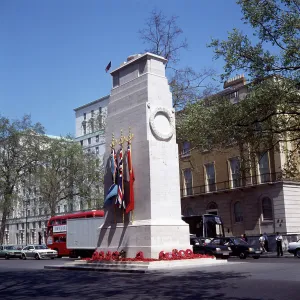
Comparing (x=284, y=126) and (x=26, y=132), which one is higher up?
(x=26, y=132)

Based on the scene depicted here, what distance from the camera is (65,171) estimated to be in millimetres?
50469

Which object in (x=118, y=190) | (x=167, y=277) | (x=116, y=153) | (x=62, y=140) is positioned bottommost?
(x=167, y=277)

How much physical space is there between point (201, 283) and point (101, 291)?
3.06 metres

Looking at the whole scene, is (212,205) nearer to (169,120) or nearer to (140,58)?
(169,120)

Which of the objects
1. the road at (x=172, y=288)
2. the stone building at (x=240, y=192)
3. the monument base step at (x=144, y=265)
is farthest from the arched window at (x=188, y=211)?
the road at (x=172, y=288)

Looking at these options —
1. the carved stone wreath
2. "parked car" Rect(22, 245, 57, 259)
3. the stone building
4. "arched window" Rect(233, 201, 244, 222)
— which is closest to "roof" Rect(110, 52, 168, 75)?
the carved stone wreath

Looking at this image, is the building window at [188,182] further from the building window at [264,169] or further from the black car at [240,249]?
the black car at [240,249]

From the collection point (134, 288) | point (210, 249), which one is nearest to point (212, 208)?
point (210, 249)

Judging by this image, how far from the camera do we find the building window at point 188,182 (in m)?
51.0

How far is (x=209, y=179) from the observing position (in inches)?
1929

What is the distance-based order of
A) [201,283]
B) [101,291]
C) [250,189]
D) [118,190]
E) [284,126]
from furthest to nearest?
[250,189] → [118,190] → [284,126] → [201,283] → [101,291]

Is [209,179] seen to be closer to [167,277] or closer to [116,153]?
[116,153]

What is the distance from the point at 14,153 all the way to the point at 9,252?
10.8 m

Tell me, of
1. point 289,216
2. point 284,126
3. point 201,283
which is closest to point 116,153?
point 284,126
